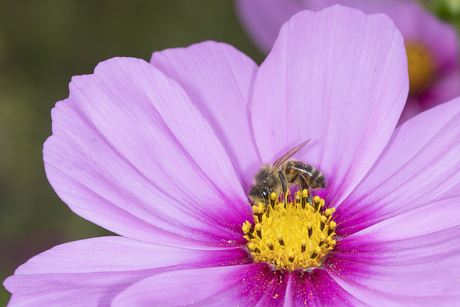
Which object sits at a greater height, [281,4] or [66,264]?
[281,4]

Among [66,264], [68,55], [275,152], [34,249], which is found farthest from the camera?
[68,55]

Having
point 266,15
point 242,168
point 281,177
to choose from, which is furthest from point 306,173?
point 266,15

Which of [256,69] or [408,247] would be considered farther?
[256,69]

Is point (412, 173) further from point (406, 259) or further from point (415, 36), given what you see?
point (415, 36)

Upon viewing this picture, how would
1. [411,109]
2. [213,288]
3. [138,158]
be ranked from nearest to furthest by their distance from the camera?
[213,288] → [138,158] → [411,109]

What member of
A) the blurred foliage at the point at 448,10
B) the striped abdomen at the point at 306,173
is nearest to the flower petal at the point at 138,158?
the striped abdomen at the point at 306,173

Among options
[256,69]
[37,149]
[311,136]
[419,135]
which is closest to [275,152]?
[311,136]

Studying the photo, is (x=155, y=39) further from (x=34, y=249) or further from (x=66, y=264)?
(x=66, y=264)
